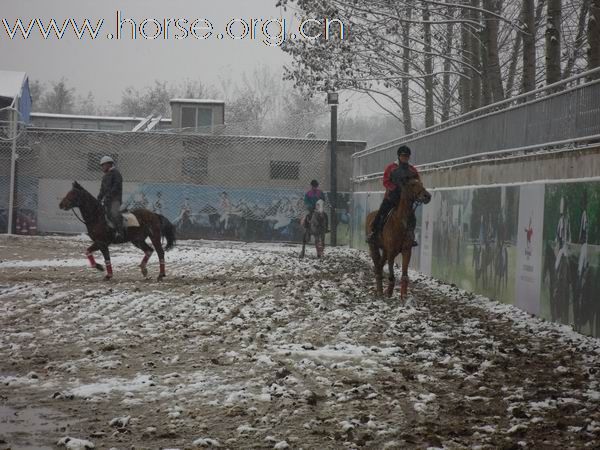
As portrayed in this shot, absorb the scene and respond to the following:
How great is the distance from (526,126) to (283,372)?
Answer: 7866 mm

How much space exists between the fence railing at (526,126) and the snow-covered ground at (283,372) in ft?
8.86

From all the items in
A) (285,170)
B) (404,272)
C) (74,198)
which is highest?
(285,170)

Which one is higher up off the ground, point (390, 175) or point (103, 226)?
point (390, 175)

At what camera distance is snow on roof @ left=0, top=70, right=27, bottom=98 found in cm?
4672

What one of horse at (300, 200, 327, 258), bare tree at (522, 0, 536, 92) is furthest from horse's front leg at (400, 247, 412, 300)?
horse at (300, 200, 327, 258)

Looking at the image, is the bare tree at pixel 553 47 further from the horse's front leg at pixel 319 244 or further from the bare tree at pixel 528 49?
the horse's front leg at pixel 319 244

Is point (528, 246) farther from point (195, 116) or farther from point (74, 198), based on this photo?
point (195, 116)

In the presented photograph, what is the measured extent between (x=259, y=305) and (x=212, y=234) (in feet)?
77.0

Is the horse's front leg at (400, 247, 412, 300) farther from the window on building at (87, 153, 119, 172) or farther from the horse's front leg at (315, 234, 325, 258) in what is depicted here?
the window on building at (87, 153, 119, 172)

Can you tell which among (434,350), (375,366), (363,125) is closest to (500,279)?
(434,350)

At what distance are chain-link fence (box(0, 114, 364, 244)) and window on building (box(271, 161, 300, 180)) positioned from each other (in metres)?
0.04

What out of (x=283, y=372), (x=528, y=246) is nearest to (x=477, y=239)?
(x=528, y=246)

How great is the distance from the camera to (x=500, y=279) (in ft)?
45.4

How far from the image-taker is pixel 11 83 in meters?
49.1
